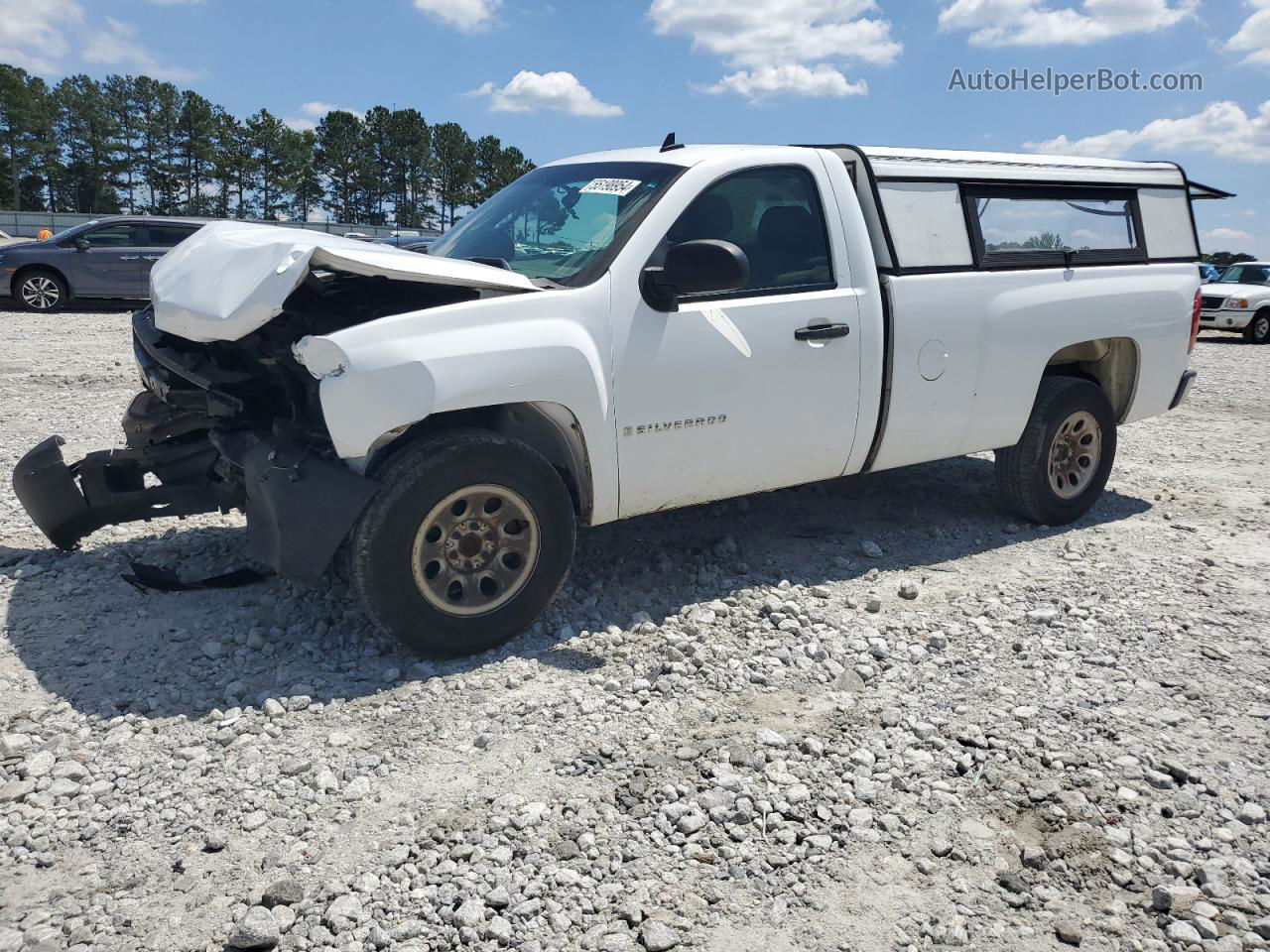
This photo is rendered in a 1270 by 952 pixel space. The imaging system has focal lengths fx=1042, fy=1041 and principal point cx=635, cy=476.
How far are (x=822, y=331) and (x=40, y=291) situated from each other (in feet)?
51.2

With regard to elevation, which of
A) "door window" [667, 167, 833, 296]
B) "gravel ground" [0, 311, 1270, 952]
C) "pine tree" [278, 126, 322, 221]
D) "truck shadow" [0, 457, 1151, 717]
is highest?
"pine tree" [278, 126, 322, 221]

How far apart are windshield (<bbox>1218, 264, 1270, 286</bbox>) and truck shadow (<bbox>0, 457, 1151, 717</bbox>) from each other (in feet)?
59.1

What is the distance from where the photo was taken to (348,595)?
4695 mm

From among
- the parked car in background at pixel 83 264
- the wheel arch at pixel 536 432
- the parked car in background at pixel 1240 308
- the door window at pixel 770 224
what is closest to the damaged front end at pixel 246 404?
the wheel arch at pixel 536 432

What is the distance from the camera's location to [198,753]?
11.2ft

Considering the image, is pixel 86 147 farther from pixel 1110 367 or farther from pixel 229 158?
pixel 1110 367

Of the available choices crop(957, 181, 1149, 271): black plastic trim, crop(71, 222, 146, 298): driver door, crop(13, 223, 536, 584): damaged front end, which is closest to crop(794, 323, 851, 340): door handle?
crop(957, 181, 1149, 271): black plastic trim

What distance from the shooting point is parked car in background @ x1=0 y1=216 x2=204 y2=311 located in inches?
635

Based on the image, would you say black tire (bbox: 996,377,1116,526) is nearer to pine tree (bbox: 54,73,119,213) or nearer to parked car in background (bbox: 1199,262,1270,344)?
parked car in background (bbox: 1199,262,1270,344)

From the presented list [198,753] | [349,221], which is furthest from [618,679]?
[349,221]

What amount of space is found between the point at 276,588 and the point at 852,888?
9.94 feet

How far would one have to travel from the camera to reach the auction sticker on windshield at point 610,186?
4.61m

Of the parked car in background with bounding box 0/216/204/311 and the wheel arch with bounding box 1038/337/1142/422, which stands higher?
the parked car in background with bounding box 0/216/204/311

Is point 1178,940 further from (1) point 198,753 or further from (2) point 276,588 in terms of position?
(2) point 276,588
